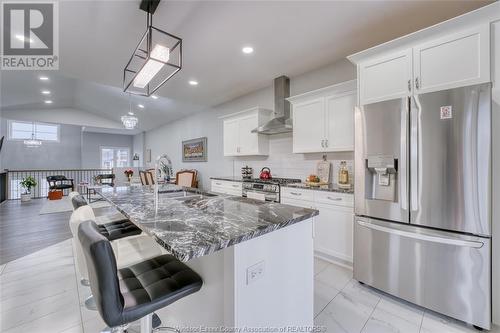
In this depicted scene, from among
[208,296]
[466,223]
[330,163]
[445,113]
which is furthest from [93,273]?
[330,163]

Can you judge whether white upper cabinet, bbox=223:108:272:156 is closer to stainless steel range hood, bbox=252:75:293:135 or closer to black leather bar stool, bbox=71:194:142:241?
stainless steel range hood, bbox=252:75:293:135

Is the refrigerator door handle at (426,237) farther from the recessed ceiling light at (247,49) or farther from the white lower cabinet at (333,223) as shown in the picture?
the recessed ceiling light at (247,49)

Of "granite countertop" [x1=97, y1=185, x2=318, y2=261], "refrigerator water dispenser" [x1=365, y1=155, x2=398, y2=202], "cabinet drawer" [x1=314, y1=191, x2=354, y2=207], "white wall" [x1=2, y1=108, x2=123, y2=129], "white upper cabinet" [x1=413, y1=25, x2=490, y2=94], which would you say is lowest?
"cabinet drawer" [x1=314, y1=191, x2=354, y2=207]

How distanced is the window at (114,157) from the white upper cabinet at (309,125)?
11367mm

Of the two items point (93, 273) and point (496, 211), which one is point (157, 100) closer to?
point (93, 273)

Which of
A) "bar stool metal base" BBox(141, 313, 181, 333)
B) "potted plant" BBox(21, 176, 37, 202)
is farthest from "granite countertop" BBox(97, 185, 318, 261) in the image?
"potted plant" BBox(21, 176, 37, 202)

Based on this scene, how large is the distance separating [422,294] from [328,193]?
124 cm

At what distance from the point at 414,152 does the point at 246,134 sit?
114 inches

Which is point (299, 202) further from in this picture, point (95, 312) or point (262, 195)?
point (95, 312)

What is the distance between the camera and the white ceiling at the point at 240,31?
6.91ft

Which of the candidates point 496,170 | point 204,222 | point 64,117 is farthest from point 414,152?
point 64,117

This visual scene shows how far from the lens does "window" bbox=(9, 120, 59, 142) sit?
903cm

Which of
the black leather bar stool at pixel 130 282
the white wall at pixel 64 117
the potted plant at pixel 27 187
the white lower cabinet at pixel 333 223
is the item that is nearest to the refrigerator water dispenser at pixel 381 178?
the white lower cabinet at pixel 333 223

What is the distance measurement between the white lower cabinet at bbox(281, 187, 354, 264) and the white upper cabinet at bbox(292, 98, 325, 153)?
2.38 ft
